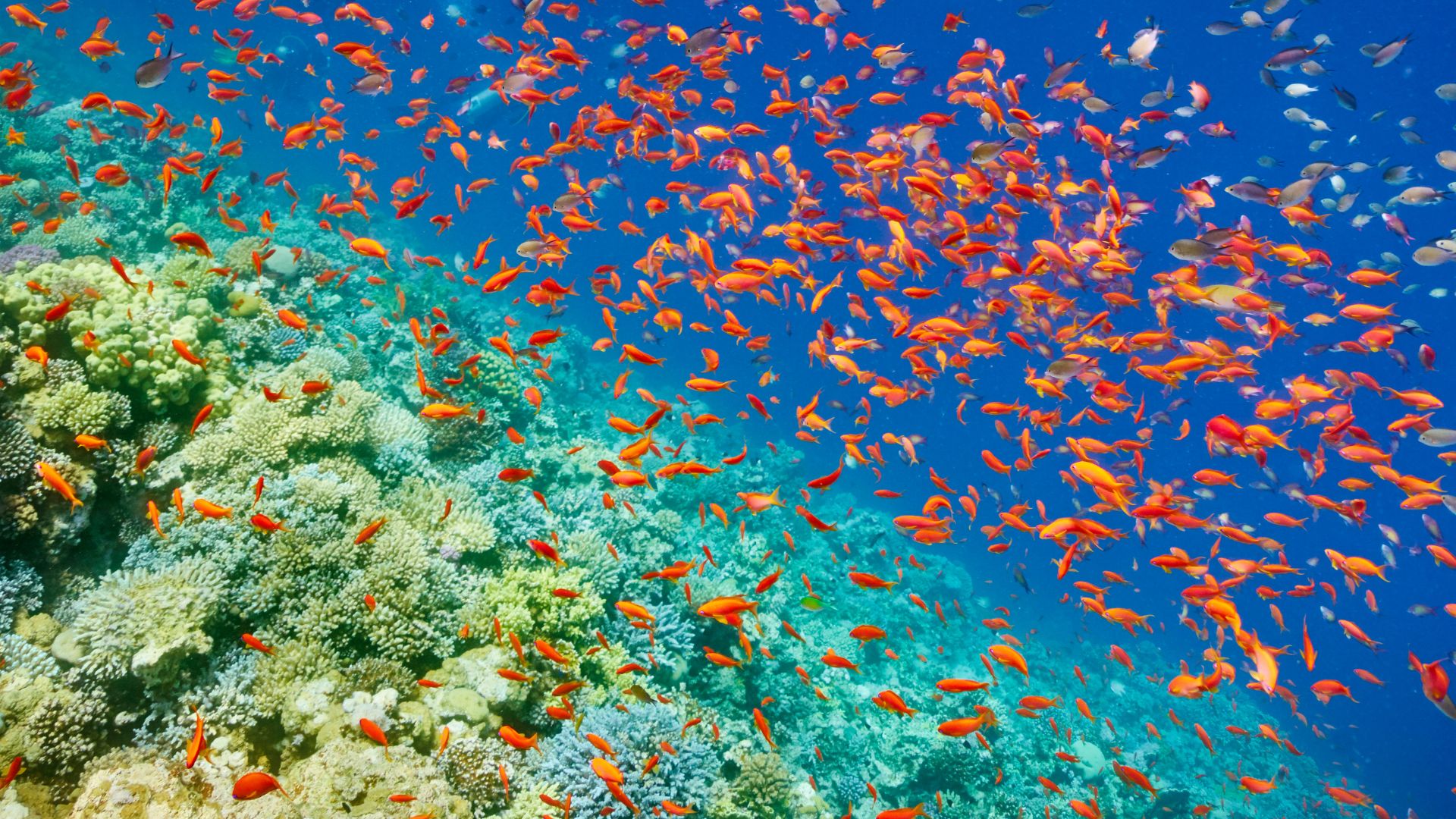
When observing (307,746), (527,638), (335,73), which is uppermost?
(335,73)

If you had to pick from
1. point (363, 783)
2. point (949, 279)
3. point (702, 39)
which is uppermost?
point (702, 39)

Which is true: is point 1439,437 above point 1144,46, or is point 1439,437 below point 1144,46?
below

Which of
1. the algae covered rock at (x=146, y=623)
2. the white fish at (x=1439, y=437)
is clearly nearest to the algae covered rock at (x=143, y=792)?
the algae covered rock at (x=146, y=623)

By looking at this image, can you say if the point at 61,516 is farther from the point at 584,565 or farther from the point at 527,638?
the point at 584,565

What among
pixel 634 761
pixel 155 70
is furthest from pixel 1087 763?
pixel 155 70

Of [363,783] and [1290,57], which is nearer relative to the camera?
[363,783]

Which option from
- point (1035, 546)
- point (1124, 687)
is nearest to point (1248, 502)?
point (1035, 546)

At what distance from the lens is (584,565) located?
22.1 ft

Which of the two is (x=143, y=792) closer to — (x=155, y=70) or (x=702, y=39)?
(x=155, y=70)

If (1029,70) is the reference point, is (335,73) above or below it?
below

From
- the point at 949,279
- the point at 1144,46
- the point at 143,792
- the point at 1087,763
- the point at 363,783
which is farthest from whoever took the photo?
the point at 1087,763

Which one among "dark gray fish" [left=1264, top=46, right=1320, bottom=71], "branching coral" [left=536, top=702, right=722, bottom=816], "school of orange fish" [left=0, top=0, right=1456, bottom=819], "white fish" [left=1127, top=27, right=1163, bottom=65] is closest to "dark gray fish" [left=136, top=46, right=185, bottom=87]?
"school of orange fish" [left=0, top=0, right=1456, bottom=819]

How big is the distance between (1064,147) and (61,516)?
53950 mm

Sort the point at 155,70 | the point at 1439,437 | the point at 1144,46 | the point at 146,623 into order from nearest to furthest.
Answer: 1. the point at 146,623
2. the point at 155,70
3. the point at 1439,437
4. the point at 1144,46
